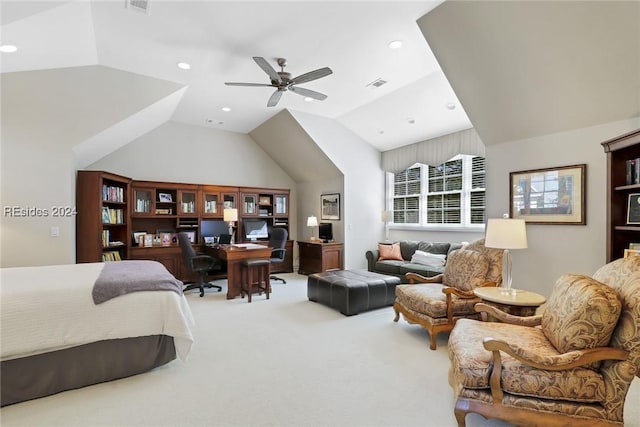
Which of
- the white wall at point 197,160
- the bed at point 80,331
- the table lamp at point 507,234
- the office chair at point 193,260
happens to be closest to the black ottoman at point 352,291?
the table lamp at point 507,234

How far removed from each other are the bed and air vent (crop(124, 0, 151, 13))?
237 centimetres

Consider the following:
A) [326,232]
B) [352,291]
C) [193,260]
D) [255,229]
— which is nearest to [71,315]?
[193,260]

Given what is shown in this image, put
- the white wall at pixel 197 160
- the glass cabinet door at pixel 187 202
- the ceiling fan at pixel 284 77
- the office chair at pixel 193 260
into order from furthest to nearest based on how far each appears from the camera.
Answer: the glass cabinet door at pixel 187 202
the white wall at pixel 197 160
the office chair at pixel 193 260
the ceiling fan at pixel 284 77

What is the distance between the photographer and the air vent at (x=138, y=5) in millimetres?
2688

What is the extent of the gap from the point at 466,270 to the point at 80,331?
11.6 ft

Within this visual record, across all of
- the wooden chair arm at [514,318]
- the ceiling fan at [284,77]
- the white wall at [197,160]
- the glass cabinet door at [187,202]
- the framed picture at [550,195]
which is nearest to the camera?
the wooden chair arm at [514,318]

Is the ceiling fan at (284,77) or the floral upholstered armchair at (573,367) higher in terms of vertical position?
the ceiling fan at (284,77)

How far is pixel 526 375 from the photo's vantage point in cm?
→ 175

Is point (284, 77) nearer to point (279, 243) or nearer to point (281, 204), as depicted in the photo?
point (279, 243)

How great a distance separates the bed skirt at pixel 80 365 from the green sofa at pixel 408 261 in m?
3.91

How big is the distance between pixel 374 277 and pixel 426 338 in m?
1.30

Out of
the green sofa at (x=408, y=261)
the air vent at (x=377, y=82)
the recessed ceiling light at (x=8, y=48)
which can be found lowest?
the green sofa at (x=408, y=261)

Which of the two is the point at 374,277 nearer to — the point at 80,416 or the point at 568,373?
the point at 568,373

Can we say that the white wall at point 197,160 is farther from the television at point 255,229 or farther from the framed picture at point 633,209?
the framed picture at point 633,209
